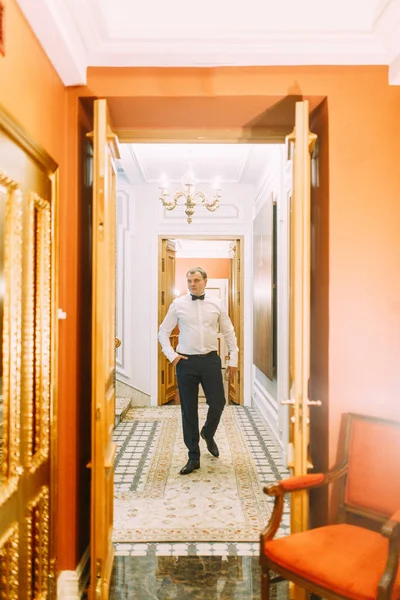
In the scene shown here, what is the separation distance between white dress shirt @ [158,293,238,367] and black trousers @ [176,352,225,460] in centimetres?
9

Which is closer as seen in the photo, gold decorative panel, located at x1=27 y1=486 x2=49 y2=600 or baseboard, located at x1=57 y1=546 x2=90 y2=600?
gold decorative panel, located at x1=27 y1=486 x2=49 y2=600

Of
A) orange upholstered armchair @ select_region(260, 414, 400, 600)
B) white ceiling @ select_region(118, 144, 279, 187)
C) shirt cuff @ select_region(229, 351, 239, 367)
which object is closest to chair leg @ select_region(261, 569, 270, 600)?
orange upholstered armchair @ select_region(260, 414, 400, 600)

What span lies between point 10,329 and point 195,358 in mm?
2539

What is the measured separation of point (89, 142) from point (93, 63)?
392 mm

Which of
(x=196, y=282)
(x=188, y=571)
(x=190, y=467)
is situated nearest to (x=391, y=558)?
(x=188, y=571)

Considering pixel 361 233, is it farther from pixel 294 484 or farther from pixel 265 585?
pixel 265 585

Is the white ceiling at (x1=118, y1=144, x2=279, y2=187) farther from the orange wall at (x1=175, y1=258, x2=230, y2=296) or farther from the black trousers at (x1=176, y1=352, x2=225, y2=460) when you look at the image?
the orange wall at (x1=175, y1=258, x2=230, y2=296)

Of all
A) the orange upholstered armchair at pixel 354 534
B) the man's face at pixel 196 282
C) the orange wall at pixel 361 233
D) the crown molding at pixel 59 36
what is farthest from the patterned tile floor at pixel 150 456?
the crown molding at pixel 59 36

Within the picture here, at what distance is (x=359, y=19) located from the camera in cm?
216

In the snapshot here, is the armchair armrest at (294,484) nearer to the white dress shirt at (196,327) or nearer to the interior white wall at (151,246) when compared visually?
the white dress shirt at (196,327)

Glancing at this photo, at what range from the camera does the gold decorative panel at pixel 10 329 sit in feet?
5.31

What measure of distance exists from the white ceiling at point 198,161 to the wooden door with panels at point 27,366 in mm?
2792

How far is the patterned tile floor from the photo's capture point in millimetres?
2748

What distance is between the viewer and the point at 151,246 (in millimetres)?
6547
